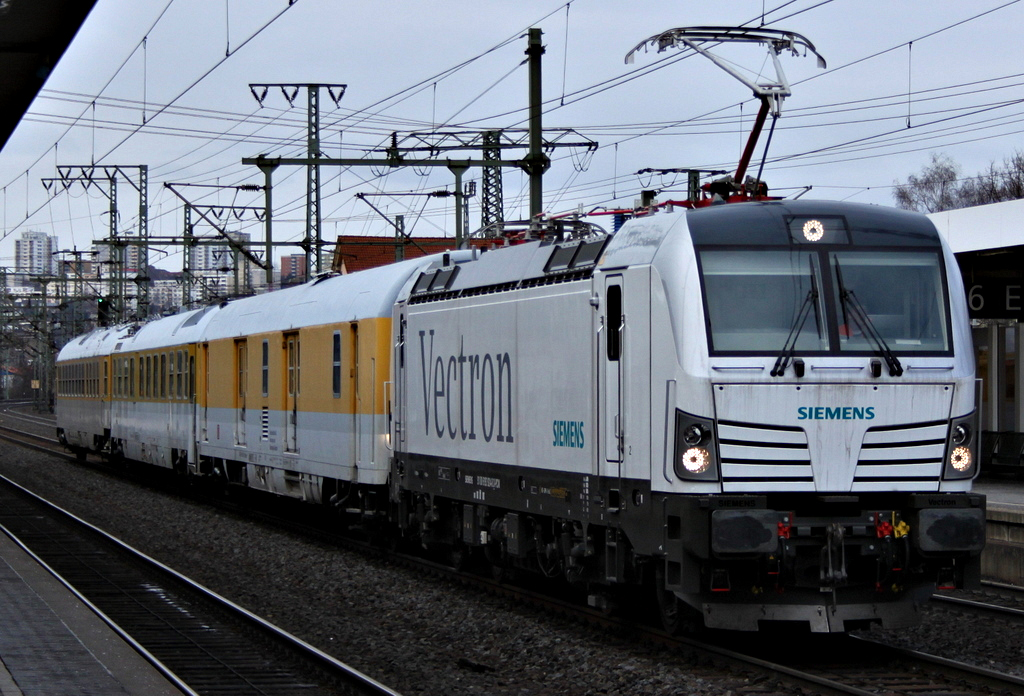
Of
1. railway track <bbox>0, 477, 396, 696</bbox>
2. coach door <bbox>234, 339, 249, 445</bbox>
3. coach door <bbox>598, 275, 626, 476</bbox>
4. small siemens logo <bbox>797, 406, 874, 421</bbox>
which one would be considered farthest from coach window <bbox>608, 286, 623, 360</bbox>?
coach door <bbox>234, 339, 249, 445</bbox>

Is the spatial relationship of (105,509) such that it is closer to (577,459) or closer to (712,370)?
(577,459)

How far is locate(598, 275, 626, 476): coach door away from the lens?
11070 mm

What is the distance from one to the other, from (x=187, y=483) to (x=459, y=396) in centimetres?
1853

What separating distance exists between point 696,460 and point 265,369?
1355 centimetres

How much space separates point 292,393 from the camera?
20984 mm

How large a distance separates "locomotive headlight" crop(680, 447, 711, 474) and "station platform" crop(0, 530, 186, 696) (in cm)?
393

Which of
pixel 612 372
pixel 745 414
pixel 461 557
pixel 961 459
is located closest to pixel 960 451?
pixel 961 459

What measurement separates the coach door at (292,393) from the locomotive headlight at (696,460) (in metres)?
11.5

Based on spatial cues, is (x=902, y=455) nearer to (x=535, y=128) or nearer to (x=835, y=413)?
(x=835, y=413)

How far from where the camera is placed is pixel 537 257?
13188 mm

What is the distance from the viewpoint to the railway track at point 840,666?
31.3 ft

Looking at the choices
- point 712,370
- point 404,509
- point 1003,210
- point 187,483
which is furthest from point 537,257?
point 187,483

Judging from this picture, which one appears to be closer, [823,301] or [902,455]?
[902,455]

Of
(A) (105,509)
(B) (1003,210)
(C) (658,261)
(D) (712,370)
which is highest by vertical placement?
→ (B) (1003,210)
